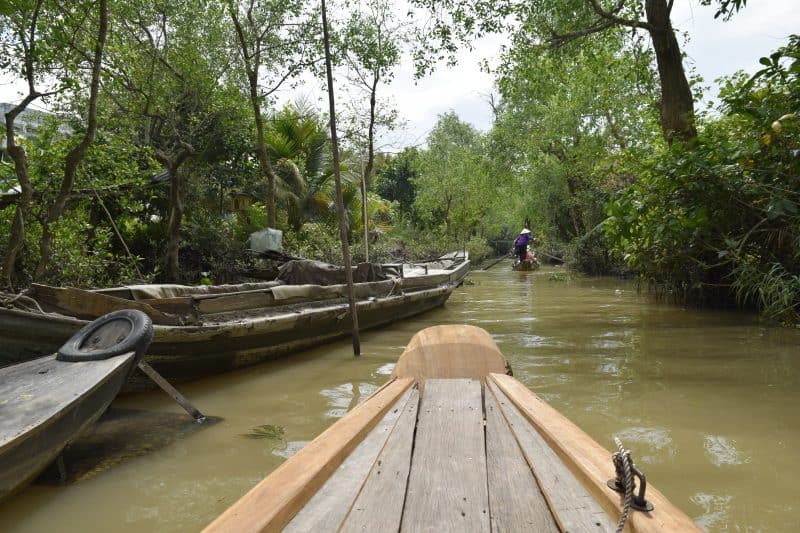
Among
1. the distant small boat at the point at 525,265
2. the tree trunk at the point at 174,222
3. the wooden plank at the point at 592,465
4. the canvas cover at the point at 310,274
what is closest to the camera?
the wooden plank at the point at 592,465

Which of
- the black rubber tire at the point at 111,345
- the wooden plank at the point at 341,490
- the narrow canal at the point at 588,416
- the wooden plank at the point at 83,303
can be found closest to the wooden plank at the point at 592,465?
the wooden plank at the point at 341,490

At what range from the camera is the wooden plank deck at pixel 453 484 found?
1.69m

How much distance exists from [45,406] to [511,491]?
257cm

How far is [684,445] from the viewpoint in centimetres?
369

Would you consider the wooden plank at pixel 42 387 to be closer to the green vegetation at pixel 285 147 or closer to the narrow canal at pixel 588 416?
the narrow canal at pixel 588 416

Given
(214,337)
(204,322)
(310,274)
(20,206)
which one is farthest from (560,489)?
(310,274)

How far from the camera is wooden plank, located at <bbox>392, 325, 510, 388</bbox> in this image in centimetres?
376

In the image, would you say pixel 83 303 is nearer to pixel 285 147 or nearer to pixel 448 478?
pixel 448 478

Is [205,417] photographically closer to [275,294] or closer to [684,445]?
[275,294]

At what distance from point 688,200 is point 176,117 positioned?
10.1 m

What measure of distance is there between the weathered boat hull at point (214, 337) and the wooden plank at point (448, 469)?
284cm

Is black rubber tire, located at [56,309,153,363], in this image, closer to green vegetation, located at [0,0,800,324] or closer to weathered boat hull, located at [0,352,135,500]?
weathered boat hull, located at [0,352,135,500]

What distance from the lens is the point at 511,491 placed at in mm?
1914

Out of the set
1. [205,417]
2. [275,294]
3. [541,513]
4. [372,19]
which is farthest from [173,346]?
[372,19]
